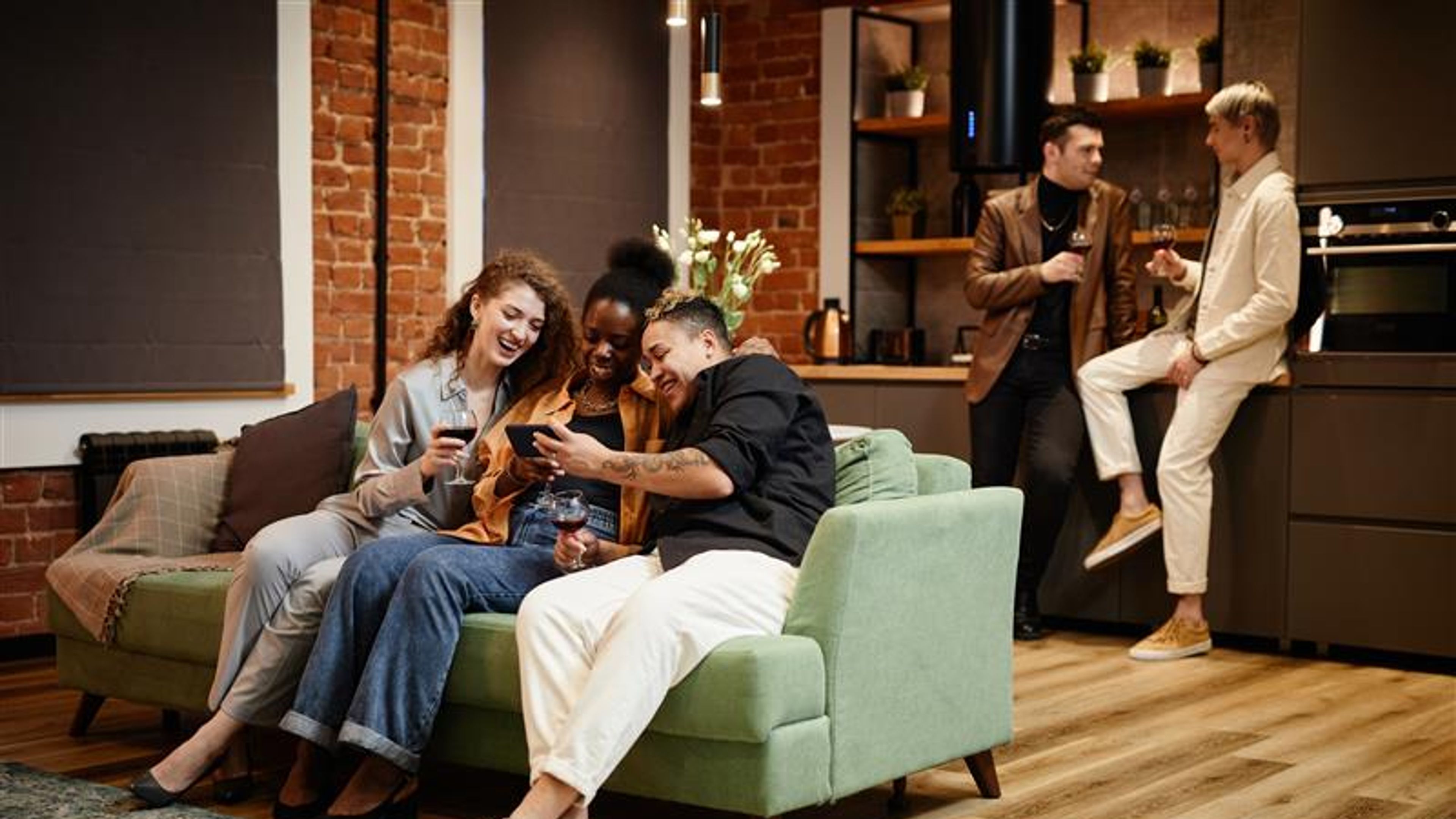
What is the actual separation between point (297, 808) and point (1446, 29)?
4.22m

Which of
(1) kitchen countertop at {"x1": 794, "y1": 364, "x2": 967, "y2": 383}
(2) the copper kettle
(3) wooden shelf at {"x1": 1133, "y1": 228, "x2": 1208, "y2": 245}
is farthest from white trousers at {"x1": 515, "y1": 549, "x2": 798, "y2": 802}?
(2) the copper kettle

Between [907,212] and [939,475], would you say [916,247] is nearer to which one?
[907,212]

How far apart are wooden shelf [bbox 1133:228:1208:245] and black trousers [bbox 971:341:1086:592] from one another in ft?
2.83

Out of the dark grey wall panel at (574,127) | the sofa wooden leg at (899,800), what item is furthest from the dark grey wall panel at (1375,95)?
the sofa wooden leg at (899,800)

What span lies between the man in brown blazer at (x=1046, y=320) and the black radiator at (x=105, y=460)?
2.65 meters

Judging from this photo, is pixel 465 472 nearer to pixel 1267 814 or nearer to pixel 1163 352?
pixel 1267 814

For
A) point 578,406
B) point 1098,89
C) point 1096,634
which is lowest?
point 1096,634

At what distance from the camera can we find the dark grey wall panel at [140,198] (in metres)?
5.79

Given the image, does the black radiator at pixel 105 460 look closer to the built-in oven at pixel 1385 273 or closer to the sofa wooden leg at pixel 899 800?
the sofa wooden leg at pixel 899 800

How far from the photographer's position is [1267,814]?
4035 mm

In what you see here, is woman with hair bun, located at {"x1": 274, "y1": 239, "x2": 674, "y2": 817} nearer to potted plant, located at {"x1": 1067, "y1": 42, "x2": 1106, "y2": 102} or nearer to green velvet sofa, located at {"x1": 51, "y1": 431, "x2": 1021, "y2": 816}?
green velvet sofa, located at {"x1": 51, "y1": 431, "x2": 1021, "y2": 816}

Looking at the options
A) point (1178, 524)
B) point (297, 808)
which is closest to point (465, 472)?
point (297, 808)

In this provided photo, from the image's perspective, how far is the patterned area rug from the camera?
3.90 meters

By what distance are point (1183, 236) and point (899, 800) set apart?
3633 mm
